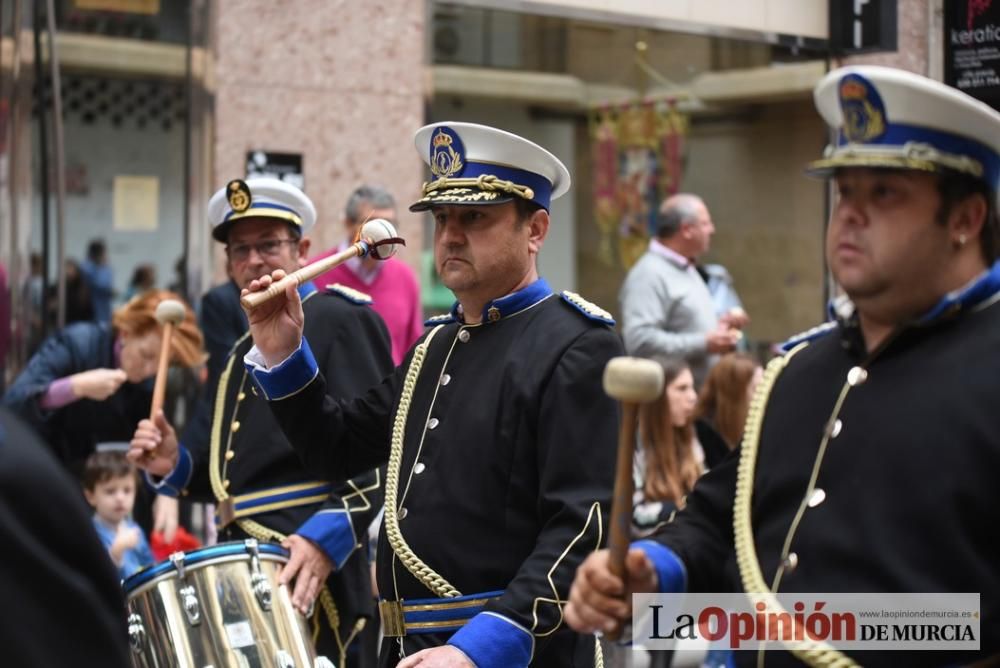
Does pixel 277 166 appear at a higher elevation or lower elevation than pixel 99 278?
higher

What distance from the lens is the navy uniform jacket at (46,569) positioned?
1706mm

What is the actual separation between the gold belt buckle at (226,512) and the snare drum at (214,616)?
0.54m

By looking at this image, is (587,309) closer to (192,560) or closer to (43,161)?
(192,560)

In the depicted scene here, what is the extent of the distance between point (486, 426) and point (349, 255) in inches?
21.3

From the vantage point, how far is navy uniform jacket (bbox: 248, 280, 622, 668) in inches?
129

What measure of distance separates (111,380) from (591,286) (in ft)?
17.4

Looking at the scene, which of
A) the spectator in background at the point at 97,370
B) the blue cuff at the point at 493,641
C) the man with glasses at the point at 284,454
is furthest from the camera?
the spectator in background at the point at 97,370

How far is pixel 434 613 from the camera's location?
3.47m

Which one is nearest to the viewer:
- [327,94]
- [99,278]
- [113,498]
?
[113,498]

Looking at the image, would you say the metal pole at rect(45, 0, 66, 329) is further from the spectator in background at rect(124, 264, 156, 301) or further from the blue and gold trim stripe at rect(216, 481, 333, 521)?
the blue and gold trim stripe at rect(216, 481, 333, 521)

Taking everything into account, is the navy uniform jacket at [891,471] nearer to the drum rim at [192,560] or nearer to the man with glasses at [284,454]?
the drum rim at [192,560]

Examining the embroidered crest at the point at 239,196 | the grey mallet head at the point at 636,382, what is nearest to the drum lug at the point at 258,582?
the embroidered crest at the point at 239,196

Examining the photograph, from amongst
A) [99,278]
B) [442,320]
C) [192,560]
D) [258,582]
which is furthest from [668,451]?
[99,278]

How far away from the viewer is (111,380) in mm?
6191
